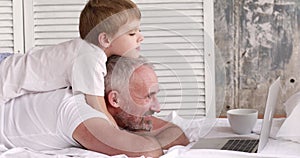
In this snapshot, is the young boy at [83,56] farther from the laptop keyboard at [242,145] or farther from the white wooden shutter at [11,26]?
the white wooden shutter at [11,26]

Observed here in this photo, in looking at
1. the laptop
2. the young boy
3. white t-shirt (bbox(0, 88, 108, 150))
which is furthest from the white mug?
white t-shirt (bbox(0, 88, 108, 150))

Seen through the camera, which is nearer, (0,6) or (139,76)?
(139,76)

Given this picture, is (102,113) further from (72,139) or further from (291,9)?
(291,9)

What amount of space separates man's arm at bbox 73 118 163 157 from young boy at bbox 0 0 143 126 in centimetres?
10

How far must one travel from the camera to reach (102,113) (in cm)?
159

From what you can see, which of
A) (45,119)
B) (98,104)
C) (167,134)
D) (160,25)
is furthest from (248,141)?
(160,25)

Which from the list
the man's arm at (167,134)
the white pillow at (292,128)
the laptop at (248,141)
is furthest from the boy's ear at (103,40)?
the white pillow at (292,128)

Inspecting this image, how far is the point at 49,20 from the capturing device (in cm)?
329

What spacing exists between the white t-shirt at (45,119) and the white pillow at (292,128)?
54 centimetres

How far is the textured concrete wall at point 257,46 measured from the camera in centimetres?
325

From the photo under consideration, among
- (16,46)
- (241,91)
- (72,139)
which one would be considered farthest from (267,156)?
(16,46)

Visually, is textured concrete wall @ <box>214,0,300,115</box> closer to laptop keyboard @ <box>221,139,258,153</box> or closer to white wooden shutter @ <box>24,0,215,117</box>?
white wooden shutter @ <box>24,0,215,117</box>

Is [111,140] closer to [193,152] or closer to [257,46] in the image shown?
[193,152]

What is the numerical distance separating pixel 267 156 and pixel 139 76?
0.40 metres
